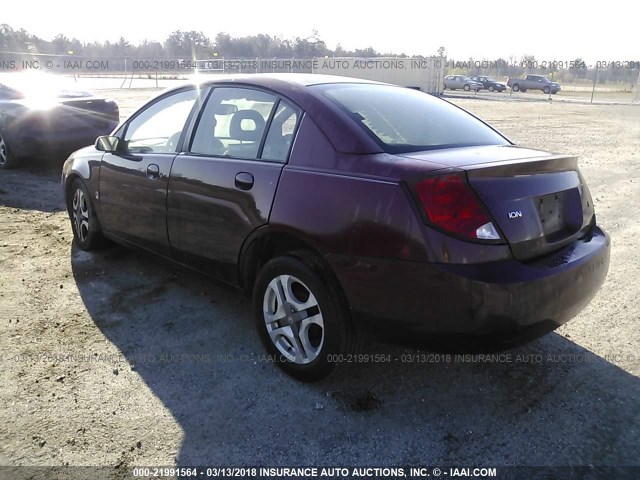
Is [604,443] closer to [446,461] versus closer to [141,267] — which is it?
[446,461]

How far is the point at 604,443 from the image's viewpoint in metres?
2.48

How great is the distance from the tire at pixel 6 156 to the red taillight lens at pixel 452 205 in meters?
8.55

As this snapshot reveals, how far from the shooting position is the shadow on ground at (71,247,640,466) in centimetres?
245

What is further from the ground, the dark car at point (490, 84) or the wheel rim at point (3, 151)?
the dark car at point (490, 84)

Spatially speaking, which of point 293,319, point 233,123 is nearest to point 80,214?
point 233,123

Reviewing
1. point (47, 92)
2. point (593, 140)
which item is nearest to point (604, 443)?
point (47, 92)

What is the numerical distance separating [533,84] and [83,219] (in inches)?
1935

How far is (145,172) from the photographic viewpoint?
3.91 metres

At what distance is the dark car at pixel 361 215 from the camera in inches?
94.0

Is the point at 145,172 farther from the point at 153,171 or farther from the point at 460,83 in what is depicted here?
the point at 460,83

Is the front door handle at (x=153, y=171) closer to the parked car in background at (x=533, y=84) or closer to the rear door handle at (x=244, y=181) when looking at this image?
the rear door handle at (x=244, y=181)

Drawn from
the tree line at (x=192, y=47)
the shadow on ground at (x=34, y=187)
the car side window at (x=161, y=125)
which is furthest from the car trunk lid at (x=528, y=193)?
the tree line at (x=192, y=47)

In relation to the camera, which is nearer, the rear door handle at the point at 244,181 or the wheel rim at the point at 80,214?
the rear door handle at the point at 244,181

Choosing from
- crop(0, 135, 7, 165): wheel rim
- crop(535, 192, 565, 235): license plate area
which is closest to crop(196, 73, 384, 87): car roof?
crop(535, 192, 565, 235): license plate area
